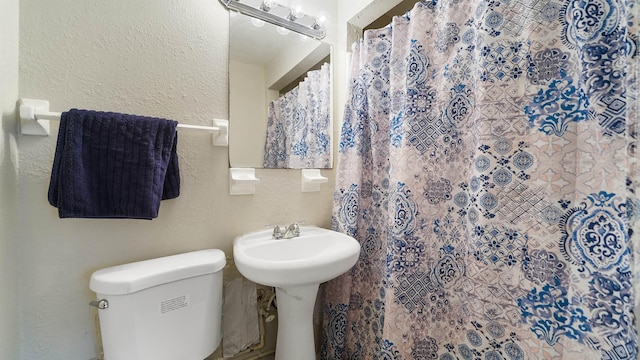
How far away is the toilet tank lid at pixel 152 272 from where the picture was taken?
0.76 m

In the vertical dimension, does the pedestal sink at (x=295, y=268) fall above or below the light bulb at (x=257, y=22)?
below

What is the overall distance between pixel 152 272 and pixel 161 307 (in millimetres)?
124

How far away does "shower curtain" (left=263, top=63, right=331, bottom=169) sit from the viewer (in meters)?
1.25

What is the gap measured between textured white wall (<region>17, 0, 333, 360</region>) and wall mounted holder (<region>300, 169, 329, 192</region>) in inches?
10.0

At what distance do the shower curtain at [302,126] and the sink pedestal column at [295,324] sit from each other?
0.62m

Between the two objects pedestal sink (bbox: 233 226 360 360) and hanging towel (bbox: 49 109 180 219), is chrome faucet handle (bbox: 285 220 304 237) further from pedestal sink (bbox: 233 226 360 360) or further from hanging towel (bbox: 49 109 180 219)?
hanging towel (bbox: 49 109 180 219)

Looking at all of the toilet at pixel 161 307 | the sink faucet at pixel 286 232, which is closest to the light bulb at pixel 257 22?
the sink faucet at pixel 286 232

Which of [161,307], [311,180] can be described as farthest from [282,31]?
[161,307]

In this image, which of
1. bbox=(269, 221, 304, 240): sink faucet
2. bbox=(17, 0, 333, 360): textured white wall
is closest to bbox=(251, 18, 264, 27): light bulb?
bbox=(17, 0, 333, 360): textured white wall

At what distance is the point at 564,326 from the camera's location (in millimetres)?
676

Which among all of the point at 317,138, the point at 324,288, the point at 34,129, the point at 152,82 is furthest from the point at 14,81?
the point at 324,288

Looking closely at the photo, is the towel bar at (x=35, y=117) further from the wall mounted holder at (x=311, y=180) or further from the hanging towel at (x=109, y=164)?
the wall mounted holder at (x=311, y=180)

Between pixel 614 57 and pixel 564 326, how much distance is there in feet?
2.33

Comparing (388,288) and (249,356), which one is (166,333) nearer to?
(249,356)
